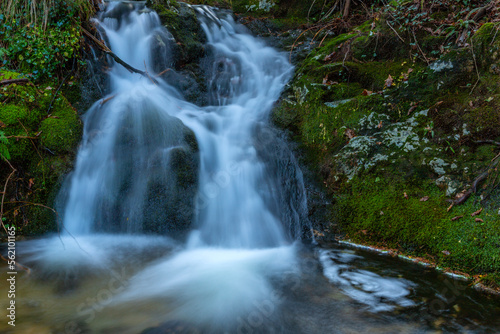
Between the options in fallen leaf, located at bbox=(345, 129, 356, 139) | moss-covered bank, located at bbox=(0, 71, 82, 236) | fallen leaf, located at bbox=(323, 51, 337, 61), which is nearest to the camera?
moss-covered bank, located at bbox=(0, 71, 82, 236)

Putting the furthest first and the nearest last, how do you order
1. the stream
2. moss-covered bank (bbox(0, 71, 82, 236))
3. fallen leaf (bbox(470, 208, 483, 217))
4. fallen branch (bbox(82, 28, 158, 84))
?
fallen branch (bbox(82, 28, 158, 84)) < moss-covered bank (bbox(0, 71, 82, 236)) < fallen leaf (bbox(470, 208, 483, 217)) < the stream

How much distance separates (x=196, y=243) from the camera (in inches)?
162

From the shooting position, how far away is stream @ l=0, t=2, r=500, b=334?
2506 millimetres

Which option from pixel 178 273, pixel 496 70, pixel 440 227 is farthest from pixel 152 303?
pixel 496 70

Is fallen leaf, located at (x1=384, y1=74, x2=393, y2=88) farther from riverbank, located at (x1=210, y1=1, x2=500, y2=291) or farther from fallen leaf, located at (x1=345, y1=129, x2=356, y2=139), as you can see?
fallen leaf, located at (x1=345, y1=129, x2=356, y2=139)

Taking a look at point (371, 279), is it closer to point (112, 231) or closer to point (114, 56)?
point (112, 231)

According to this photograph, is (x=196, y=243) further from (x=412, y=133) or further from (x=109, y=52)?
(x=109, y=52)

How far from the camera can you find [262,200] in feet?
15.0

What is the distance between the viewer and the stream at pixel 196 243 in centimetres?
251

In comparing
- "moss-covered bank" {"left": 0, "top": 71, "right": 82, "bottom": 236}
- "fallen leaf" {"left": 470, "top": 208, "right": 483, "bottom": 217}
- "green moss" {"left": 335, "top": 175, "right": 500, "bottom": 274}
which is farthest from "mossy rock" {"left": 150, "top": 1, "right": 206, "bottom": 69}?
"fallen leaf" {"left": 470, "top": 208, "right": 483, "bottom": 217}

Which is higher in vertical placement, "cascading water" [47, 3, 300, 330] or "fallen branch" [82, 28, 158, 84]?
"fallen branch" [82, 28, 158, 84]

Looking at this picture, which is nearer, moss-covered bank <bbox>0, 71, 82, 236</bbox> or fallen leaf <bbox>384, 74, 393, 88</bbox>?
moss-covered bank <bbox>0, 71, 82, 236</bbox>

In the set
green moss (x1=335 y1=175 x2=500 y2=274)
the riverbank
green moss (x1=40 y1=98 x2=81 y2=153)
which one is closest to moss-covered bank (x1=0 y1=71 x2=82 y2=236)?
green moss (x1=40 y1=98 x2=81 y2=153)

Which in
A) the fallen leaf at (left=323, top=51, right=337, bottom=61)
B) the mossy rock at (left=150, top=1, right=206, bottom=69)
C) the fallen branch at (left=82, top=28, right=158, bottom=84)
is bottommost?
the fallen leaf at (left=323, top=51, right=337, bottom=61)
